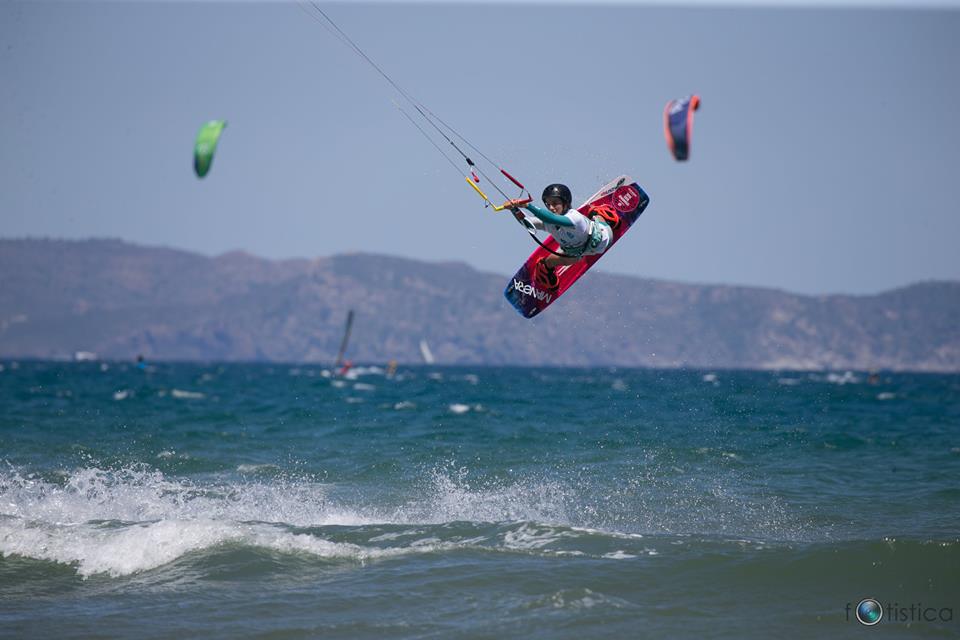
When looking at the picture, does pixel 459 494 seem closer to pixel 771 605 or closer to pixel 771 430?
pixel 771 605

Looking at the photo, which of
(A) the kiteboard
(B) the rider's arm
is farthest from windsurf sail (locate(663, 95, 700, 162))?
(A) the kiteboard

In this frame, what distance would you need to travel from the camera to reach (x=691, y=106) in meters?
9.12

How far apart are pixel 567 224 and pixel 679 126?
218cm

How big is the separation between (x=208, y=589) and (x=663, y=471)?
7751mm

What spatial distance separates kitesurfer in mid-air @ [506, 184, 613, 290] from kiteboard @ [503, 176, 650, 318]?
45 cm

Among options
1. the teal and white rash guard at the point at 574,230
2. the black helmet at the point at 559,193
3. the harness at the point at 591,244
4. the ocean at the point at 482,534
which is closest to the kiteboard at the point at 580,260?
the teal and white rash guard at the point at 574,230

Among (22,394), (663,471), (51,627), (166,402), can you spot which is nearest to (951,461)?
(663,471)

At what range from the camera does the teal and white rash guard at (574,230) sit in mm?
10594

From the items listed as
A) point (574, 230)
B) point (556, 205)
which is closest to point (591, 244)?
point (574, 230)

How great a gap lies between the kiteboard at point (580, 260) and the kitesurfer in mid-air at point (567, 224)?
1.49ft

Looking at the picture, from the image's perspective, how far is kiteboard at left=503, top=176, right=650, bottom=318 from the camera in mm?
12758

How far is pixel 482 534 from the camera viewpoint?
36.0ft

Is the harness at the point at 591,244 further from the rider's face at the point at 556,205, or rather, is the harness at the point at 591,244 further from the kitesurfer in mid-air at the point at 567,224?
the rider's face at the point at 556,205

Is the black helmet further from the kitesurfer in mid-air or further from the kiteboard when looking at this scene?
the kiteboard
